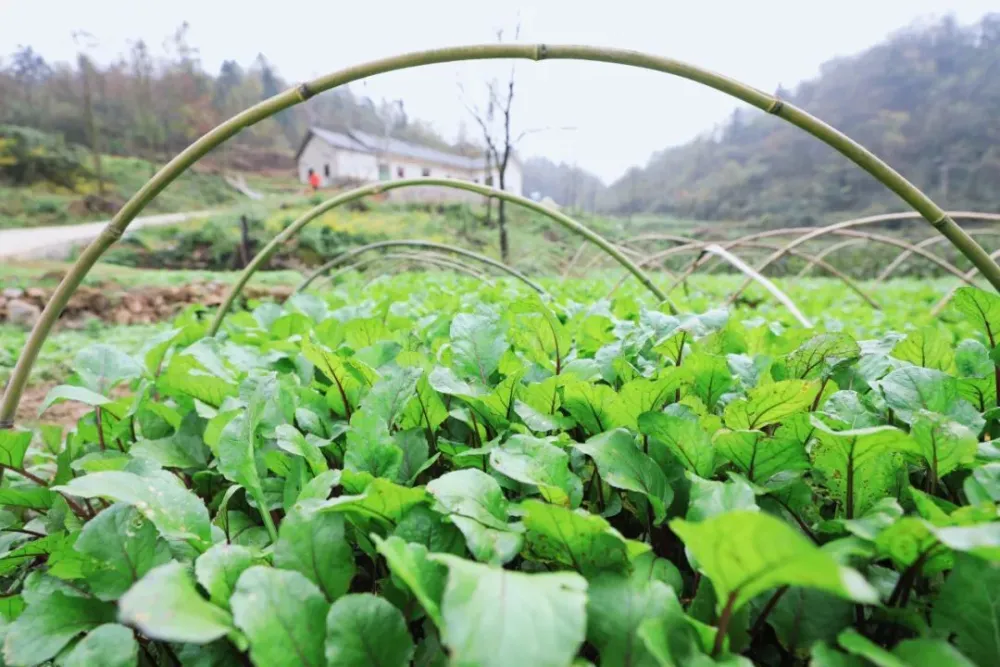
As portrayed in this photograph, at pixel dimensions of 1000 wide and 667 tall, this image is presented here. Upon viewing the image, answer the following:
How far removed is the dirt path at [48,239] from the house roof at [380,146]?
8.98m

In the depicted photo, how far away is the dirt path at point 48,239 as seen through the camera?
8430mm

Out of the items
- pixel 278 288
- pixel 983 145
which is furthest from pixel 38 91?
pixel 983 145

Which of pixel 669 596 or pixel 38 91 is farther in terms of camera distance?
pixel 38 91

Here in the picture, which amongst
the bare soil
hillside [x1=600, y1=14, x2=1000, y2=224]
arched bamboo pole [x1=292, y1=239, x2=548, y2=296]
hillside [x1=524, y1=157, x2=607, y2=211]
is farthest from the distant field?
hillside [x1=600, y1=14, x2=1000, y2=224]

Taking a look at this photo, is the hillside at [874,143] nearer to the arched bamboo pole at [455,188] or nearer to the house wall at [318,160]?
the house wall at [318,160]

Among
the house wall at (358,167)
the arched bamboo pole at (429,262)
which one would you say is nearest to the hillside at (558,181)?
the house wall at (358,167)

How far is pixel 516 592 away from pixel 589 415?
0.27 meters

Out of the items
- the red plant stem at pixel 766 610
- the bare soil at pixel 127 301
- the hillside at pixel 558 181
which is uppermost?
the hillside at pixel 558 181

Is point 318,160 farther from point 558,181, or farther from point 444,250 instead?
point 444,250

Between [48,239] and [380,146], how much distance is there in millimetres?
12372

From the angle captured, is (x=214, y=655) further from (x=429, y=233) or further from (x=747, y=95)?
(x=429, y=233)

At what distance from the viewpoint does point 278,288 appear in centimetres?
650

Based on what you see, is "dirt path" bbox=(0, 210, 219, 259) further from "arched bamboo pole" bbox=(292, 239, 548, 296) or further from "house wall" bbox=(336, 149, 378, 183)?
"house wall" bbox=(336, 149, 378, 183)

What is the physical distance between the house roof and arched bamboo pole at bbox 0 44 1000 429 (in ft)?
64.1
